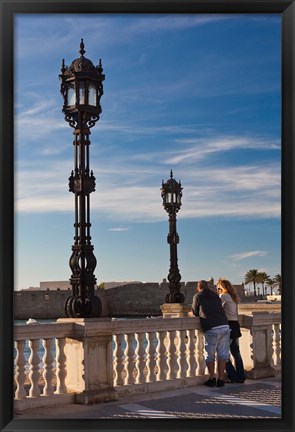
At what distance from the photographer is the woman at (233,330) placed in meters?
10.4

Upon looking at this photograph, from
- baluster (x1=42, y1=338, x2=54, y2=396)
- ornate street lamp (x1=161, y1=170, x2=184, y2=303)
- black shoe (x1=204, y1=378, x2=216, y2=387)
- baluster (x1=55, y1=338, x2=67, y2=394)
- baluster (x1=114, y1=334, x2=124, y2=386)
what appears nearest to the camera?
baluster (x1=42, y1=338, x2=54, y2=396)

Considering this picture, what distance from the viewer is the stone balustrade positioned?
8.56 meters

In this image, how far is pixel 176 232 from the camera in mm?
21938

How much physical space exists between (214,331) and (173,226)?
1173cm

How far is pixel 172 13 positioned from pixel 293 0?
0.91 m

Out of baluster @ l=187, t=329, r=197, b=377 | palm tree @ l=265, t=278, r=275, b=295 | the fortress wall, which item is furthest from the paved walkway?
the fortress wall

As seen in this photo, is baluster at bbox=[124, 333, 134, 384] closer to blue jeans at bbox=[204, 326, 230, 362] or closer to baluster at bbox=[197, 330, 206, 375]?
blue jeans at bbox=[204, 326, 230, 362]

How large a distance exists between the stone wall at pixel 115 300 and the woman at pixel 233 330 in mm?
70588

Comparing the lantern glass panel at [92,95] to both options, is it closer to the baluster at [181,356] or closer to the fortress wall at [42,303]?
the baluster at [181,356]

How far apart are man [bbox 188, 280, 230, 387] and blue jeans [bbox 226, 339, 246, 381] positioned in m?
0.38

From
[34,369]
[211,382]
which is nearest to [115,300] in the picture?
[211,382]

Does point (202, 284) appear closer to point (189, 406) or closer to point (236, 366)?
point (236, 366)

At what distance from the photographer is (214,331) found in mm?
10078

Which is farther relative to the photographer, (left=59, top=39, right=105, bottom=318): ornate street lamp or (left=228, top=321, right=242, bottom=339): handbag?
(left=228, top=321, right=242, bottom=339): handbag
